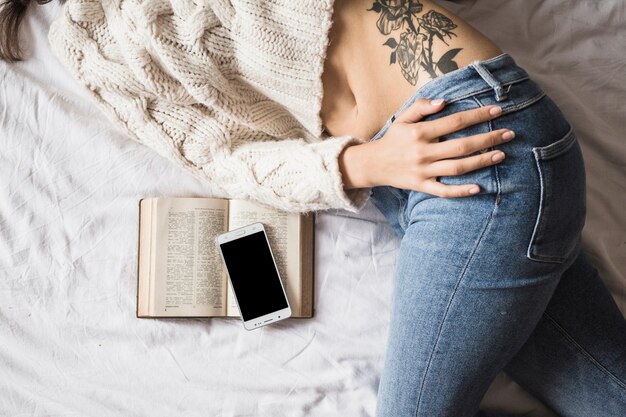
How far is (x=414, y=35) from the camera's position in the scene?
754 mm

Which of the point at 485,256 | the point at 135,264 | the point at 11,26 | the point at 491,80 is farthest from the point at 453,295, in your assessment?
the point at 11,26

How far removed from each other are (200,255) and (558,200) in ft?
2.16

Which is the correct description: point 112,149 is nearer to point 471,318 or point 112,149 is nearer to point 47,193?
point 47,193

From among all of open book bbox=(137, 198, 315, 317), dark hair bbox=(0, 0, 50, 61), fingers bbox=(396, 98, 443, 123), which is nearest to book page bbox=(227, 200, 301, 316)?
open book bbox=(137, 198, 315, 317)

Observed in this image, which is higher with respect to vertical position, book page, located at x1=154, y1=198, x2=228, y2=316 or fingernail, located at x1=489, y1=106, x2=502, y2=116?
fingernail, located at x1=489, y1=106, x2=502, y2=116

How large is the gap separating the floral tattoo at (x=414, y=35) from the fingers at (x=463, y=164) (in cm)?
13

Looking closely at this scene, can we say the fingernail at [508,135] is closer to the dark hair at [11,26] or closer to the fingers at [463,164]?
the fingers at [463,164]

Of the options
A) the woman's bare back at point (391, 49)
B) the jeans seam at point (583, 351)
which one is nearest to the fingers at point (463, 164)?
the woman's bare back at point (391, 49)

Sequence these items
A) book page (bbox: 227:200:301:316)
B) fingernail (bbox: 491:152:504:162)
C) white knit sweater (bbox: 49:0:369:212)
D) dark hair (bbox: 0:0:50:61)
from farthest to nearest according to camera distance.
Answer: book page (bbox: 227:200:301:316), dark hair (bbox: 0:0:50:61), white knit sweater (bbox: 49:0:369:212), fingernail (bbox: 491:152:504:162)

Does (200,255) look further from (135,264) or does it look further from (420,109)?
(420,109)

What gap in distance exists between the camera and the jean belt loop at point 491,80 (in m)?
0.69

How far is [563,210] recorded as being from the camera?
708 millimetres

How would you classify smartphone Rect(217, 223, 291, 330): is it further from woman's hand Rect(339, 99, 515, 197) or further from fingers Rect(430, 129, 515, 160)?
fingers Rect(430, 129, 515, 160)

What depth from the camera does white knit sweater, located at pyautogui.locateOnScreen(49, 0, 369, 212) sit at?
0.80 m
